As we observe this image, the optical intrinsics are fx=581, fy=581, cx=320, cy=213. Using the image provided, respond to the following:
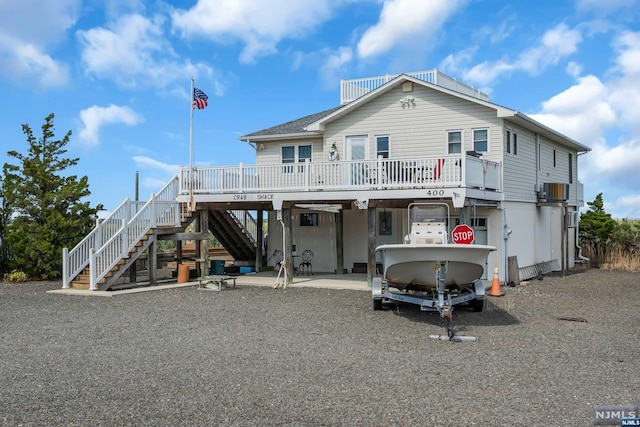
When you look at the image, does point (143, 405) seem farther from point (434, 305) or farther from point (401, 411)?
point (434, 305)

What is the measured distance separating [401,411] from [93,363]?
15.2 ft

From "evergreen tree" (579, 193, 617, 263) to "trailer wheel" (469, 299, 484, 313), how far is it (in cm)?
1752

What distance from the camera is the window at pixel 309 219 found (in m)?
22.0

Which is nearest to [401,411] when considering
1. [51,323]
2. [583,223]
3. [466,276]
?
[466,276]

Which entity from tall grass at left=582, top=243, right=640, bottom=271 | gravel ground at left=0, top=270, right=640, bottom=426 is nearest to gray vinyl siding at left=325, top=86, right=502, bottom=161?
gravel ground at left=0, top=270, right=640, bottom=426

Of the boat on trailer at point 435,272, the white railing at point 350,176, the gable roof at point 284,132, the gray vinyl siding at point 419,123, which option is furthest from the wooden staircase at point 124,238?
the boat on trailer at point 435,272

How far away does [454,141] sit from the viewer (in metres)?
19.0

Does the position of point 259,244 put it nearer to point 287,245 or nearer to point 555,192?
point 287,245

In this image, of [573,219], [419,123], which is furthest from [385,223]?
[573,219]

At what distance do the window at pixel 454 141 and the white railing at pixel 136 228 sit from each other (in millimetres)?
9229

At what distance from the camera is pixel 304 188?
1734cm

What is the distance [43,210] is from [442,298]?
1621cm

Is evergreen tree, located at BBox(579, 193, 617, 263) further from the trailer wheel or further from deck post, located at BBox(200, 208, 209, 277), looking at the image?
deck post, located at BBox(200, 208, 209, 277)

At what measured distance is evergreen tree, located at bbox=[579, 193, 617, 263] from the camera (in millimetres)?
28375
